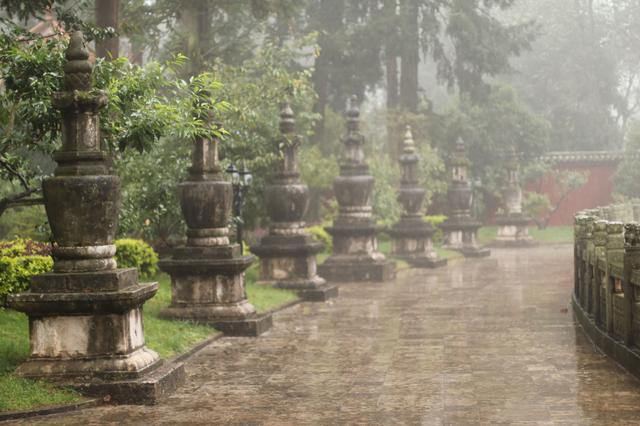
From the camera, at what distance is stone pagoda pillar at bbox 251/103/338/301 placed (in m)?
19.9

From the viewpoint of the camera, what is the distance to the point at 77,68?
10180mm

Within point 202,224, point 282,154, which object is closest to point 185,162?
point 282,154

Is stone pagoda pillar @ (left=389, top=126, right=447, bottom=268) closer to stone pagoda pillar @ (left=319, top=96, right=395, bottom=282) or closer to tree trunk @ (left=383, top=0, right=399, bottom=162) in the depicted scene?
stone pagoda pillar @ (left=319, top=96, right=395, bottom=282)

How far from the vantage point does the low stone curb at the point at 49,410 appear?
914cm

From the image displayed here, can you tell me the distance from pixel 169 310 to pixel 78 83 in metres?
5.47

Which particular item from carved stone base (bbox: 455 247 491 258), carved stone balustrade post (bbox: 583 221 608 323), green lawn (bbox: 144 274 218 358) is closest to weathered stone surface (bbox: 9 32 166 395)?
green lawn (bbox: 144 274 218 358)

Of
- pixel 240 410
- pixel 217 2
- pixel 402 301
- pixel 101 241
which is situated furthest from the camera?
pixel 217 2

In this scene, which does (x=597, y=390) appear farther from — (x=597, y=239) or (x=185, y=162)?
(x=185, y=162)

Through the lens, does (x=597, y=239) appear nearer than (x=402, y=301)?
Yes

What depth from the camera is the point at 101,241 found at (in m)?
10.2

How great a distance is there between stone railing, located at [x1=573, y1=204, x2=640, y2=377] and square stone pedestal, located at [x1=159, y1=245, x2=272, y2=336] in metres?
4.31

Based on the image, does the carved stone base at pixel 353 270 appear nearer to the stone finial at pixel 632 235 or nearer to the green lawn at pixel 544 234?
the stone finial at pixel 632 235

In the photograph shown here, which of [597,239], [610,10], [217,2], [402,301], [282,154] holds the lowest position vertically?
[402,301]

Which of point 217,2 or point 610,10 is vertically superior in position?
point 610,10
